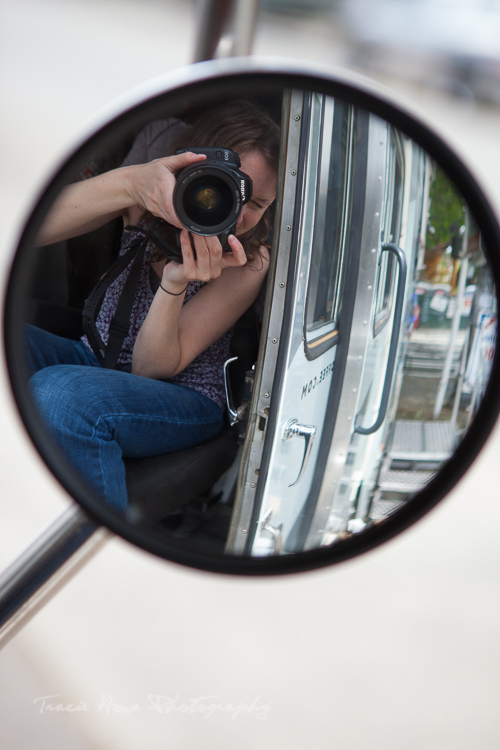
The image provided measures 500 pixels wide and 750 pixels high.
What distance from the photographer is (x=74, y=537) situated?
0.78 m

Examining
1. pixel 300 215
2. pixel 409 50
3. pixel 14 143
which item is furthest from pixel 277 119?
pixel 409 50

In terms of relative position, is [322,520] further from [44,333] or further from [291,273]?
[44,333]

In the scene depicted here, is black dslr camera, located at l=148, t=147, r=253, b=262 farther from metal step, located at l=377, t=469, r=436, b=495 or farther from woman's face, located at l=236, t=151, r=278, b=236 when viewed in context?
metal step, located at l=377, t=469, r=436, b=495

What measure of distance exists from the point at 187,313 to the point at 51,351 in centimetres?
16

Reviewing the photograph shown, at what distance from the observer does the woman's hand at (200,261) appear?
64 centimetres

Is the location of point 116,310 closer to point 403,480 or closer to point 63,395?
point 63,395

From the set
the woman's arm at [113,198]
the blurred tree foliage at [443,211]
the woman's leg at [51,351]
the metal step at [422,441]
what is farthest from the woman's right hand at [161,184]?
the metal step at [422,441]

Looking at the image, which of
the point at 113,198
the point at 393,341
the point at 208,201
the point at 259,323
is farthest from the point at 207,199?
the point at 393,341

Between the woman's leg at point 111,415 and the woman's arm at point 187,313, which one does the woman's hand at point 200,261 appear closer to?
the woman's arm at point 187,313

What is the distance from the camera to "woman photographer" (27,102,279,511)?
65 centimetres

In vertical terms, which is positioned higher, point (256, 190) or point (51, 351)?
point (256, 190)

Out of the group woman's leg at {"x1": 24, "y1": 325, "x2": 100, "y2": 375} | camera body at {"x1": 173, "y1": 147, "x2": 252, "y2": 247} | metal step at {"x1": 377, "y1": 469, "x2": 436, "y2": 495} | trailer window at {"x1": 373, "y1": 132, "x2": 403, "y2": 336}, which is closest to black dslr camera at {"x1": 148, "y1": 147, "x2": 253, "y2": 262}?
camera body at {"x1": 173, "y1": 147, "x2": 252, "y2": 247}

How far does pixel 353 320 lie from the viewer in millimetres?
983

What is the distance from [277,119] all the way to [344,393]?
45cm
